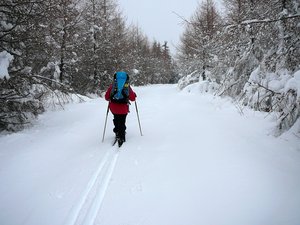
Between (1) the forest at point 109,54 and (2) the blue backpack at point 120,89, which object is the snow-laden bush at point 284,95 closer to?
(1) the forest at point 109,54

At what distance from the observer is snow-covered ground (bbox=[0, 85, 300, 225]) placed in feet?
11.6

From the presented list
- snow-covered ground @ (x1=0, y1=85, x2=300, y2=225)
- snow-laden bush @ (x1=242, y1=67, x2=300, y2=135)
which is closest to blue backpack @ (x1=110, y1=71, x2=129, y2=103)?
snow-covered ground @ (x1=0, y1=85, x2=300, y2=225)

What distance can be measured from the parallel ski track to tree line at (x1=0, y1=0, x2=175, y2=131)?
4086 millimetres

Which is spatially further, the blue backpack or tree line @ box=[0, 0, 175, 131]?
tree line @ box=[0, 0, 175, 131]

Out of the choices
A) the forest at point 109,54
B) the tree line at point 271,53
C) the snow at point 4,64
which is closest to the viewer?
the tree line at point 271,53

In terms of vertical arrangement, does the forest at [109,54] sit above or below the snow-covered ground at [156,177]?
above

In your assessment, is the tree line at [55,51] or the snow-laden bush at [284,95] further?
the tree line at [55,51]

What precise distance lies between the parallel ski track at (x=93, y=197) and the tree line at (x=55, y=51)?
4086 mm

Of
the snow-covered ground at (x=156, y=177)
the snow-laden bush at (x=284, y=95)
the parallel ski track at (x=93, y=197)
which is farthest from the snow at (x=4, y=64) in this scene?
the snow-laden bush at (x=284, y=95)

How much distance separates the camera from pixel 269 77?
6.19 metres

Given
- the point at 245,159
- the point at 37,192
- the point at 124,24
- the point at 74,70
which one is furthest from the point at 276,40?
the point at 124,24

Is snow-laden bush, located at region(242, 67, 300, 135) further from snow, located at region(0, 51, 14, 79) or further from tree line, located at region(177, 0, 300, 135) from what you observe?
snow, located at region(0, 51, 14, 79)

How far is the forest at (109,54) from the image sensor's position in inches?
231

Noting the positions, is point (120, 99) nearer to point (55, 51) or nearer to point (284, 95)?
point (284, 95)
